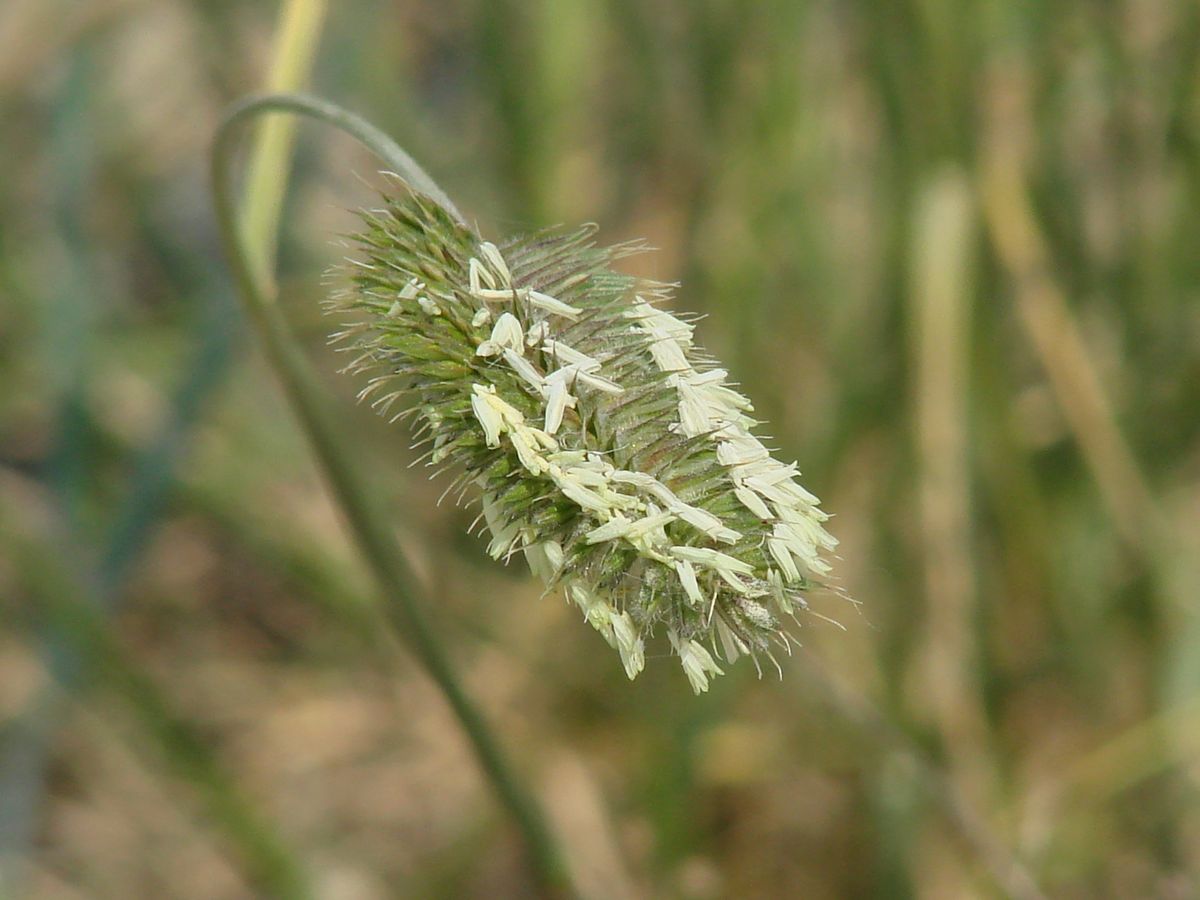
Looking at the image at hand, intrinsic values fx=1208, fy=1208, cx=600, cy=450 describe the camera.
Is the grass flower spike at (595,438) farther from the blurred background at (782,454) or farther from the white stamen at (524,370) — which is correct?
the blurred background at (782,454)

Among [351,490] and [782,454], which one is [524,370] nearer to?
[351,490]

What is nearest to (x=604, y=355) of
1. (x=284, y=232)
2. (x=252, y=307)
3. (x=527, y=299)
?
(x=527, y=299)

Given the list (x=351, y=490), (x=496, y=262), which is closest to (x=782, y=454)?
(x=351, y=490)

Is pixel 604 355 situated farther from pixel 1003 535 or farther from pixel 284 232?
pixel 284 232

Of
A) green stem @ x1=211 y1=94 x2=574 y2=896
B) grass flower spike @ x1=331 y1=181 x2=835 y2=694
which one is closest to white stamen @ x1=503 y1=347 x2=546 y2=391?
grass flower spike @ x1=331 y1=181 x2=835 y2=694

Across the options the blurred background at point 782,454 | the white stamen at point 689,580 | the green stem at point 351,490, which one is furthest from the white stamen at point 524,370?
the blurred background at point 782,454
